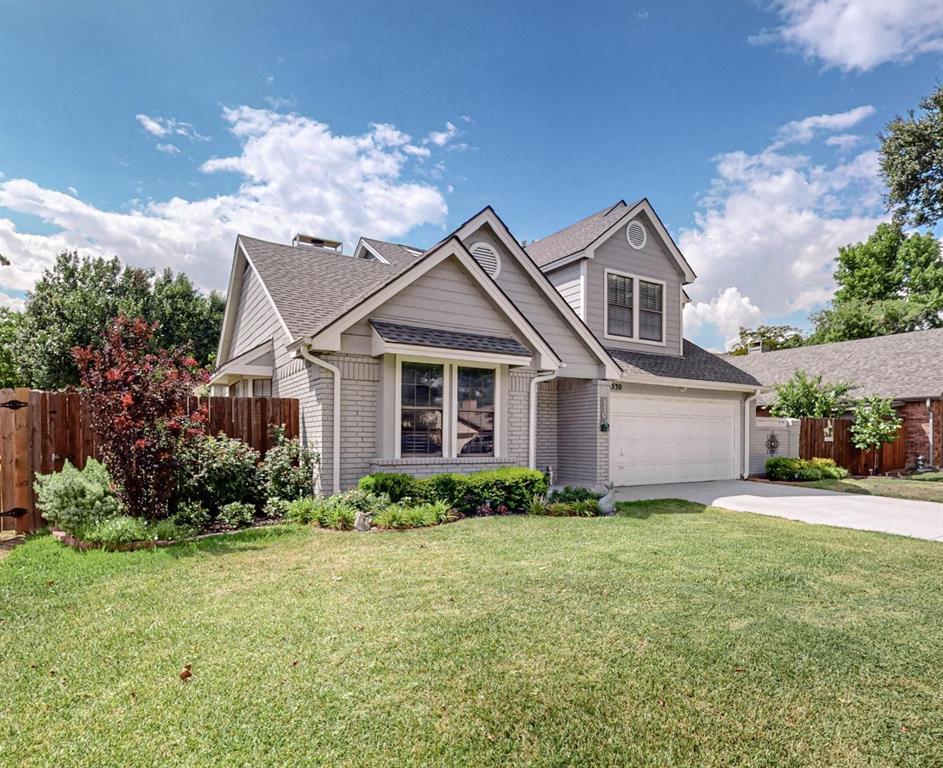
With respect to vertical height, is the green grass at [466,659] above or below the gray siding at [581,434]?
below

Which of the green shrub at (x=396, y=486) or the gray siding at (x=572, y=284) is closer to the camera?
the green shrub at (x=396, y=486)

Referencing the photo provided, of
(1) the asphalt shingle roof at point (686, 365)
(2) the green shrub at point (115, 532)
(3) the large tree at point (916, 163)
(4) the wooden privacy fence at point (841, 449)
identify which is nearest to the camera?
(2) the green shrub at point (115, 532)

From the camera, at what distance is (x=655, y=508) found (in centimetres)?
1023

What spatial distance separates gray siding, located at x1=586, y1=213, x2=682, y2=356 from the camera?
1380 cm

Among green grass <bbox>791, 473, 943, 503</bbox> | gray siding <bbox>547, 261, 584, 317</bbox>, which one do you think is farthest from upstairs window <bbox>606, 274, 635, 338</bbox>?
green grass <bbox>791, 473, 943, 503</bbox>

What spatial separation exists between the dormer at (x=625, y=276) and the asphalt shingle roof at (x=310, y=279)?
4.36 metres

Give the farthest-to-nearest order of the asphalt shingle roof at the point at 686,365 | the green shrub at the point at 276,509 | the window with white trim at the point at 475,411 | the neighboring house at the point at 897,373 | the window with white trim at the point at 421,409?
the neighboring house at the point at 897,373 < the asphalt shingle roof at the point at 686,365 < the window with white trim at the point at 475,411 < the window with white trim at the point at 421,409 < the green shrub at the point at 276,509

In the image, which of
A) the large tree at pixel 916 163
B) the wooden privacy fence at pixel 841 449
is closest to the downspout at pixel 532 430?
the wooden privacy fence at pixel 841 449

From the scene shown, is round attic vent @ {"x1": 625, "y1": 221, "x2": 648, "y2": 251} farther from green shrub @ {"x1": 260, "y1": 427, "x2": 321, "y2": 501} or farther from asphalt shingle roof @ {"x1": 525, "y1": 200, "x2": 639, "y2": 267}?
green shrub @ {"x1": 260, "y1": 427, "x2": 321, "y2": 501}

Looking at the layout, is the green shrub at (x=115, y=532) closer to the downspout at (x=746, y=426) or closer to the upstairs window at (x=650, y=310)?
the upstairs window at (x=650, y=310)

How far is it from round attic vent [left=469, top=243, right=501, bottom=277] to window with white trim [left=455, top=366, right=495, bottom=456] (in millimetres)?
2775

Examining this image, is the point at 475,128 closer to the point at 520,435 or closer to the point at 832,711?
the point at 520,435

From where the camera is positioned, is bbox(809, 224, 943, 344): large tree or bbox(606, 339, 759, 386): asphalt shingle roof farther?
bbox(809, 224, 943, 344): large tree

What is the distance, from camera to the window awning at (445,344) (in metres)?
8.97
